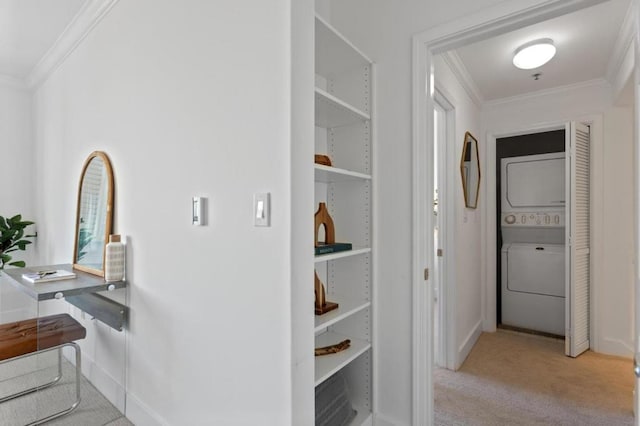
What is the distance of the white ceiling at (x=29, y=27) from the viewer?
82.7 inches

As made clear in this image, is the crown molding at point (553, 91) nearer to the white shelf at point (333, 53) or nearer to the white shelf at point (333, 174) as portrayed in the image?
the white shelf at point (333, 53)

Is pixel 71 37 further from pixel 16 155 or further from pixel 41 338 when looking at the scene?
pixel 41 338

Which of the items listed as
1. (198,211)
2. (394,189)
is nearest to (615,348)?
(394,189)

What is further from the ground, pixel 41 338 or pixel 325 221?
pixel 325 221

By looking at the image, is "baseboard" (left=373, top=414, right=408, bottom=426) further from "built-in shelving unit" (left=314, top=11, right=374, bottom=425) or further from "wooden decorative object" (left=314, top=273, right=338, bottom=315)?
"wooden decorative object" (left=314, top=273, right=338, bottom=315)

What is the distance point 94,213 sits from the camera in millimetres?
2182

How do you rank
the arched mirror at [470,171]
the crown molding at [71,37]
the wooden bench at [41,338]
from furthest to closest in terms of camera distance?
the arched mirror at [470,171]
the crown molding at [71,37]
the wooden bench at [41,338]

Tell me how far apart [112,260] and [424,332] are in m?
1.74

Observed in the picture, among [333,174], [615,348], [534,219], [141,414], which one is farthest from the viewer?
[534,219]

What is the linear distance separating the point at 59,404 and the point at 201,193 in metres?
1.76

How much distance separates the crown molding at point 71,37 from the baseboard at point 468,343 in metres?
3.50

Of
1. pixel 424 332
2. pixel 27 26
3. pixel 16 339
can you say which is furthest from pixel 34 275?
pixel 424 332

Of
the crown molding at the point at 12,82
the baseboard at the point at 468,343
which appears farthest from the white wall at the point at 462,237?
the crown molding at the point at 12,82

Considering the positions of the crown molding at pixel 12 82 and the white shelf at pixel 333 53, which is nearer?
the white shelf at pixel 333 53
